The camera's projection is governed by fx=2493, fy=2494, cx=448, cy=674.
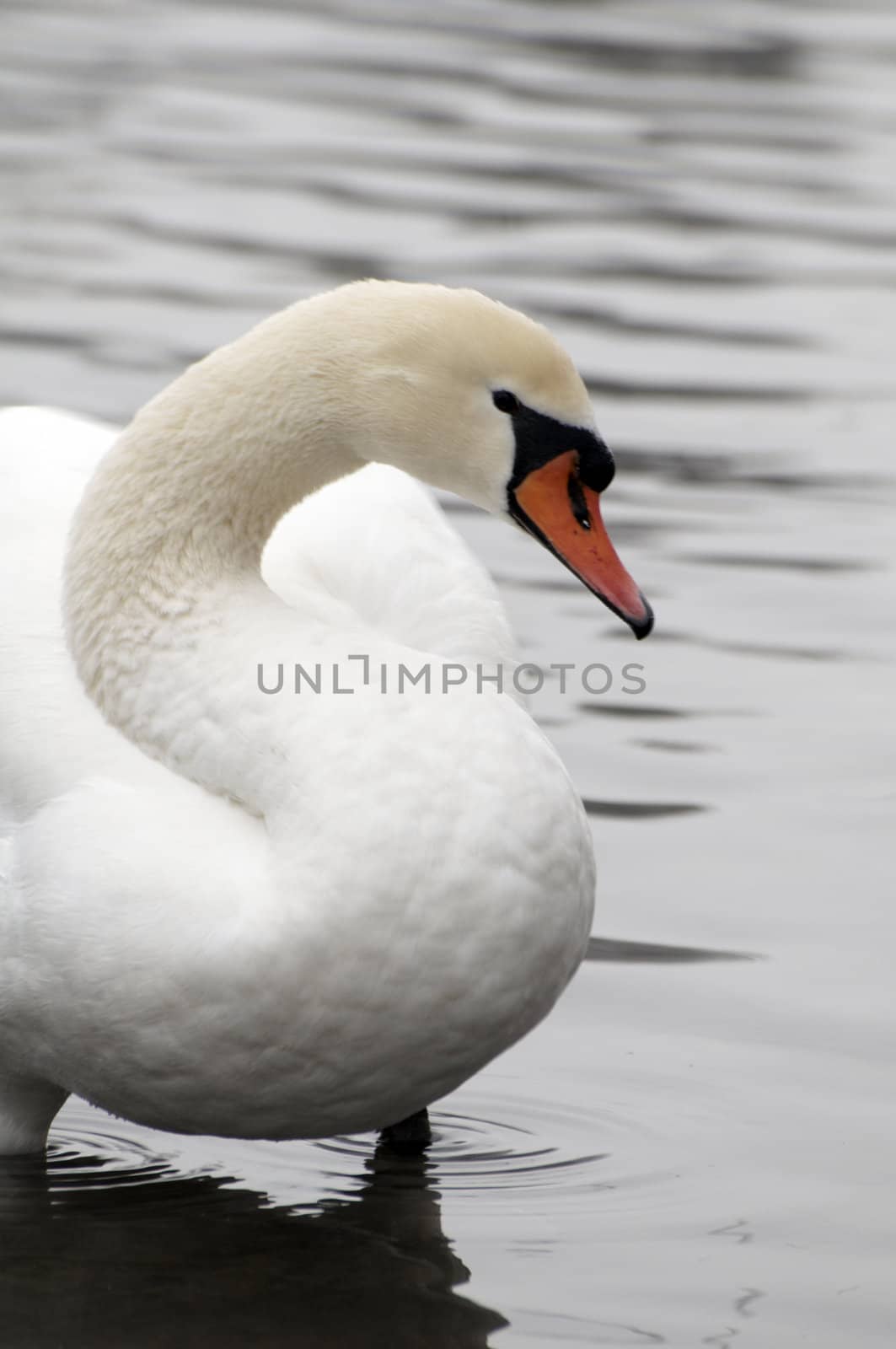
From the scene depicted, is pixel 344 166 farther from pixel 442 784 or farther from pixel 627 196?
pixel 442 784

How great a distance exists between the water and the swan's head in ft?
3.41

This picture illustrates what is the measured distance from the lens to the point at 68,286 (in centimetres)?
984

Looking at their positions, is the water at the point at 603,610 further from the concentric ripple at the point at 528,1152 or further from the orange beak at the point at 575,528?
the orange beak at the point at 575,528

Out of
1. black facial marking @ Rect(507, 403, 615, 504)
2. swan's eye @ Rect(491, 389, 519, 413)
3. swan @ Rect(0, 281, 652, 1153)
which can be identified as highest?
swan's eye @ Rect(491, 389, 519, 413)

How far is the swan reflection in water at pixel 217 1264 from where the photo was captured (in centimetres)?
377

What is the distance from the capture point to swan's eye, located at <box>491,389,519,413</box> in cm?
397

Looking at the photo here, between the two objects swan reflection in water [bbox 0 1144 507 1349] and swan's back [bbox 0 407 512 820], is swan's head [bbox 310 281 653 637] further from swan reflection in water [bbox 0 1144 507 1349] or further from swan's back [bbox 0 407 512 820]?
swan reflection in water [bbox 0 1144 507 1349]

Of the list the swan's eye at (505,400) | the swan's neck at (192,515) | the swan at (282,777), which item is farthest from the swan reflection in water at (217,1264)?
the swan's eye at (505,400)

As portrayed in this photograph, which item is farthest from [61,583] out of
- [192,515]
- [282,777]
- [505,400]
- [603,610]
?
[603,610]

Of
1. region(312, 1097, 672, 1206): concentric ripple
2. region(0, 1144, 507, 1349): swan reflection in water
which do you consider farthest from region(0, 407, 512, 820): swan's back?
region(312, 1097, 672, 1206): concentric ripple

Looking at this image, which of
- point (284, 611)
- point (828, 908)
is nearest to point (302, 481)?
point (284, 611)

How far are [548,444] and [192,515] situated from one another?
61 centimetres

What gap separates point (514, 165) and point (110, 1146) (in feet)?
28.4

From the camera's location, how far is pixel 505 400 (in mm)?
3977
